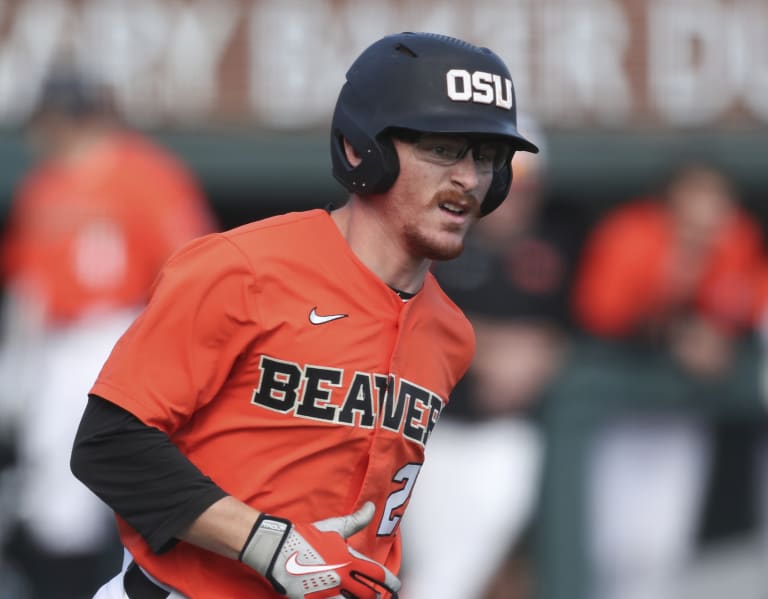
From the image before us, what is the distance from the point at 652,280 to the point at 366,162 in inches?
171

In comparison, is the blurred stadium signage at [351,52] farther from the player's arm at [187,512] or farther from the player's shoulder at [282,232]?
the player's arm at [187,512]

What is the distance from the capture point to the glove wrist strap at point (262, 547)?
3086mm

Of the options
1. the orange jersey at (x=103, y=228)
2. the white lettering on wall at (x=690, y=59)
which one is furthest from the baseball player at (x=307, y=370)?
the white lettering on wall at (x=690, y=59)

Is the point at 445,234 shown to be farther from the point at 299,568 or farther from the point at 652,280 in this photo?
the point at 652,280

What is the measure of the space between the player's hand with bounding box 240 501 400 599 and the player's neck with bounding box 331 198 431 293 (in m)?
0.55

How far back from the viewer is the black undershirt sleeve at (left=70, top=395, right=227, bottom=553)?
10.2ft

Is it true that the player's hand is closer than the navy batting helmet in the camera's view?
Yes

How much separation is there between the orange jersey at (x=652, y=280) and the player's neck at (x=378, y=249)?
13.4 ft

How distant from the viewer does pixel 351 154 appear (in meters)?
3.39

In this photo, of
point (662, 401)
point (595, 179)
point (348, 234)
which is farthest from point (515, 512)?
point (348, 234)

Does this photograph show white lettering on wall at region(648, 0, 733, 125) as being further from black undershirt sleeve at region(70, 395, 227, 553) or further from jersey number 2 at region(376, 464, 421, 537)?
black undershirt sleeve at region(70, 395, 227, 553)

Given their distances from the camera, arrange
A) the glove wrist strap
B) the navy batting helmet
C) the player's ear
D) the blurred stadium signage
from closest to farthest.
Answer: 1. the glove wrist strap
2. the navy batting helmet
3. the player's ear
4. the blurred stadium signage

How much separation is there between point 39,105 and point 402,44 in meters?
4.26

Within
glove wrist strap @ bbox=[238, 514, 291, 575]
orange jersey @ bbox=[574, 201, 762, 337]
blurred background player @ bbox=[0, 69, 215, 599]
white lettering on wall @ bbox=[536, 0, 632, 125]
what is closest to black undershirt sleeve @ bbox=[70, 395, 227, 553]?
glove wrist strap @ bbox=[238, 514, 291, 575]
